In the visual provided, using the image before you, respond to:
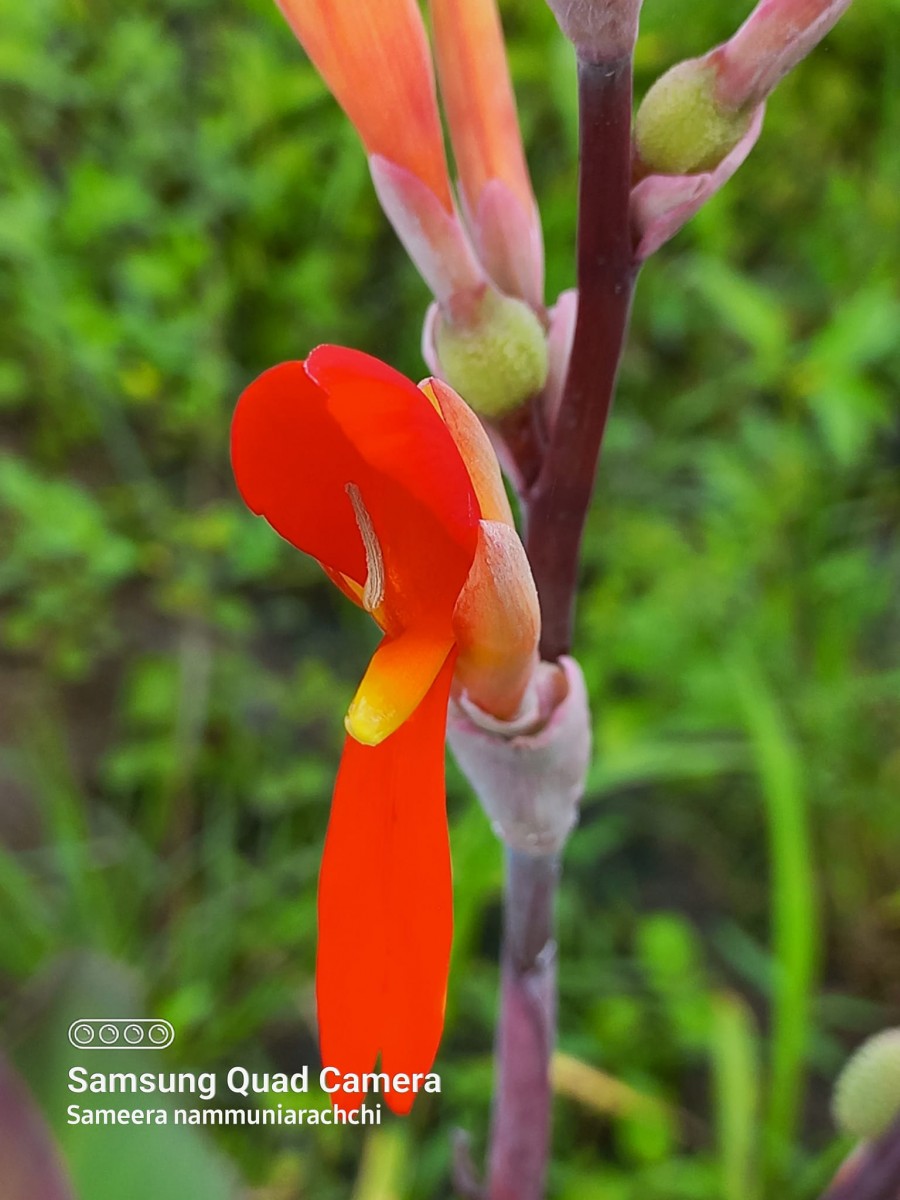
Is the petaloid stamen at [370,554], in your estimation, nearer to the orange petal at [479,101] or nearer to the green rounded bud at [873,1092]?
the orange petal at [479,101]

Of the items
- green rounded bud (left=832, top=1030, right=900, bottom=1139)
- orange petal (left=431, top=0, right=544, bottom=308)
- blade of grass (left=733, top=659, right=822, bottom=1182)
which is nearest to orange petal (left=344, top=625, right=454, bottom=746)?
orange petal (left=431, top=0, right=544, bottom=308)

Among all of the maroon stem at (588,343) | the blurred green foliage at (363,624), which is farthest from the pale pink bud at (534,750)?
the blurred green foliage at (363,624)

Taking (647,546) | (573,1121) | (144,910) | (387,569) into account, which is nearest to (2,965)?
(144,910)

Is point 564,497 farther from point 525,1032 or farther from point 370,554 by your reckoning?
point 525,1032

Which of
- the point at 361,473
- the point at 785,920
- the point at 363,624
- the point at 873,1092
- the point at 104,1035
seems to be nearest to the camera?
the point at 361,473

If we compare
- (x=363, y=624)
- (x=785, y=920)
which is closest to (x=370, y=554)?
(x=785, y=920)

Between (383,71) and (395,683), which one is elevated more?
(383,71)
